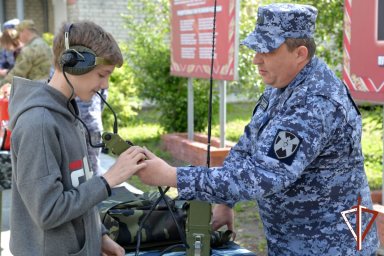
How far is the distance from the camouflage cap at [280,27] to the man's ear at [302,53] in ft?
0.14

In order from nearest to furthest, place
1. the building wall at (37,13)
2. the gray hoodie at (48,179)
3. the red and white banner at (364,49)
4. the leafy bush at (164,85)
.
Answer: the gray hoodie at (48,179) → the red and white banner at (364,49) → the leafy bush at (164,85) → the building wall at (37,13)

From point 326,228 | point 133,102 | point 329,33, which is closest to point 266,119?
point 326,228

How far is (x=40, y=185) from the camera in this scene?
1.93m

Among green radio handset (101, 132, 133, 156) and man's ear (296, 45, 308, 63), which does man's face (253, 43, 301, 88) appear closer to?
man's ear (296, 45, 308, 63)

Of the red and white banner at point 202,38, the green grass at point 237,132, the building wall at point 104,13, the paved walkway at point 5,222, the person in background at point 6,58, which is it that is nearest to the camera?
the paved walkway at point 5,222

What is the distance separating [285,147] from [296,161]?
60 mm

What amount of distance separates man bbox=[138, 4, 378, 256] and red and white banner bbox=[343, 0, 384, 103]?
85.7 inches

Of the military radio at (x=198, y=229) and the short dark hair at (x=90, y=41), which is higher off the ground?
the short dark hair at (x=90, y=41)

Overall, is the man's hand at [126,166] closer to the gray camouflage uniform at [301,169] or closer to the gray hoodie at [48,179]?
the gray hoodie at [48,179]

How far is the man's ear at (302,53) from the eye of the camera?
2.14 m

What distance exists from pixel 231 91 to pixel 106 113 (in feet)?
7.12

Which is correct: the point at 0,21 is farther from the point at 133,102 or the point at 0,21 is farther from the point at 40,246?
the point at 40,246

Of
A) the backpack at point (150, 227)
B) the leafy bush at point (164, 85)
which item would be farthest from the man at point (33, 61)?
the backpack at point (150, 227)

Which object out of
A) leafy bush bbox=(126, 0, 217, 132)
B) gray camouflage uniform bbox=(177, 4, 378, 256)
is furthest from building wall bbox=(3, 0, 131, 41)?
gray camouflage uniform bbox=(177, 4, 378, 256)
